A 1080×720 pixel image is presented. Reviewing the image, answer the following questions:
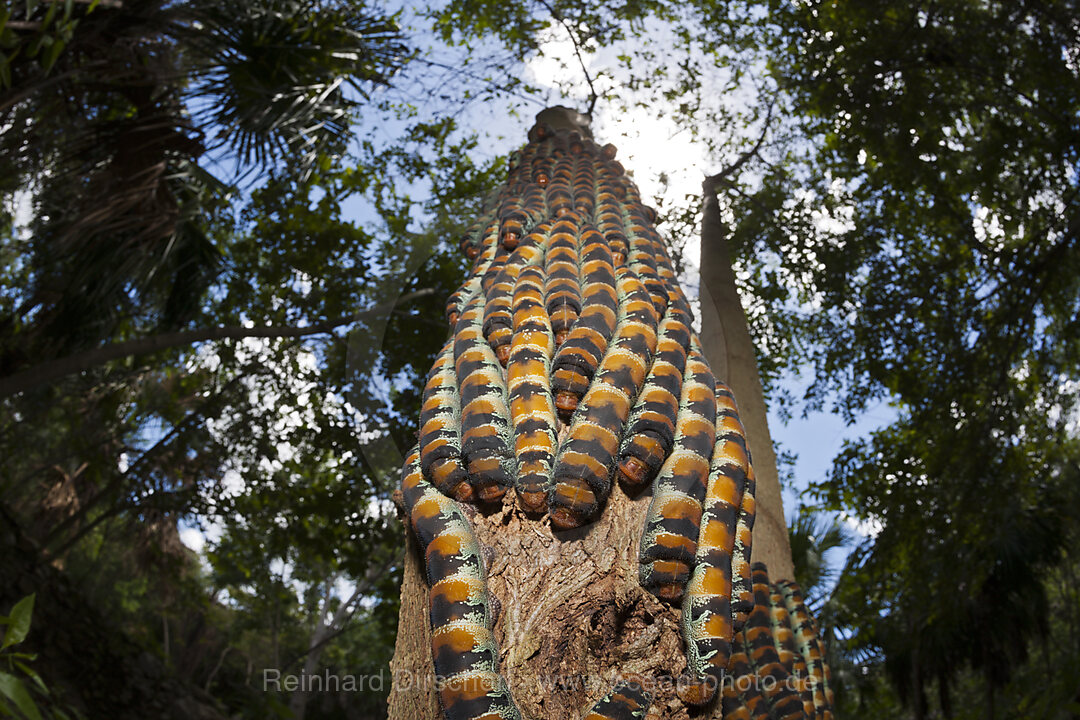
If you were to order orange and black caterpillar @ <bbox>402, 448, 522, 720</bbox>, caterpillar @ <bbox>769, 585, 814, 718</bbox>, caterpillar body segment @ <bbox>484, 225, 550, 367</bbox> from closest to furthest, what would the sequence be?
orange and black caterpillar @ <bbox>402, 448, 522, 720</bbox> → caterpillar body segment @ <bbox>484, 225, 550, 367</bbox> → caterpillar @ <bbox>769, 585, 814, 718</bbox>

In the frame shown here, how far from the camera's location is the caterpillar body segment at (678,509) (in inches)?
61.8

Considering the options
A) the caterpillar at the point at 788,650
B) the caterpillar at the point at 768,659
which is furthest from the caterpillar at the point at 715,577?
the caterpillar at the point at 788,650

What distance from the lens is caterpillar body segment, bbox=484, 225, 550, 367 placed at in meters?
1.96

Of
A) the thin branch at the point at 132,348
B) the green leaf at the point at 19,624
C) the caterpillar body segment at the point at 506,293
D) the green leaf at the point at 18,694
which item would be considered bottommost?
the green leaf at the point at 18,694

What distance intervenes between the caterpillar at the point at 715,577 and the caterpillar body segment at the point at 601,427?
254 millimetres

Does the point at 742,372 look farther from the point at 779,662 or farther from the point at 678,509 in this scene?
the point at 678,509

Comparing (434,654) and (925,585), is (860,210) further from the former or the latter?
(434,654)

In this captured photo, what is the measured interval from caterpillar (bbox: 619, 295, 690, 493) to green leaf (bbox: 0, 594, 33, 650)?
151cm

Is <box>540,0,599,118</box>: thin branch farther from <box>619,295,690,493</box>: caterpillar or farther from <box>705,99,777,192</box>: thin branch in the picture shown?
<box>619,295,690,493</box>: caterpillar

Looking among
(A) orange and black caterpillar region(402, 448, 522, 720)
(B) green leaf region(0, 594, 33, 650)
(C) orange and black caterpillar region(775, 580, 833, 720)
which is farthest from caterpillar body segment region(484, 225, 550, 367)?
(C) orange and black caterpillar region(775, 580, 833, 720)

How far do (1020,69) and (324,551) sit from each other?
27.0 feet

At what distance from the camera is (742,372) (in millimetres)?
4008

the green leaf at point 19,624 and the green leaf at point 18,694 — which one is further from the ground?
the green leaf at point 19,624

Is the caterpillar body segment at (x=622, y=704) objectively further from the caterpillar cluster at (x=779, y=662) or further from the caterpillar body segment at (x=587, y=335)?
the caterpillar cluster at (x=779, y=662)
